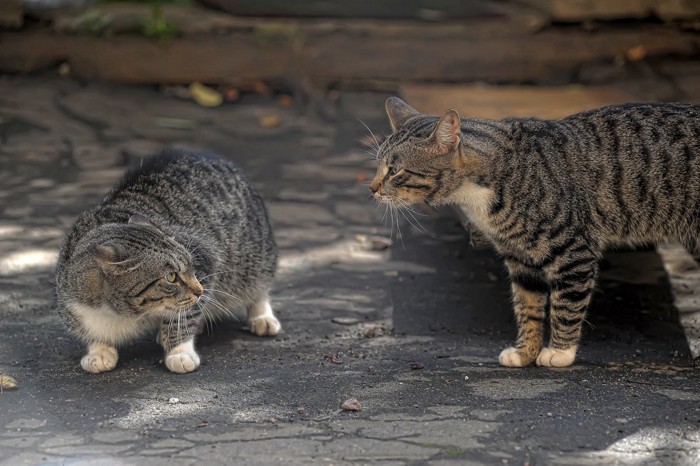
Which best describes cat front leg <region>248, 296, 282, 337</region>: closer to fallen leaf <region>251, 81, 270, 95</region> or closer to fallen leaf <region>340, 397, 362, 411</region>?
fallen leaf <region>340, 397, 362, 411</region>

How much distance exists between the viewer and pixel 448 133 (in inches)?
207

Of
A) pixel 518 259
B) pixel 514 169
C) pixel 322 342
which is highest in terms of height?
pixel 514 169

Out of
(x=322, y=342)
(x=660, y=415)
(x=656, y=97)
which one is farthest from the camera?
(x=656, y=97)

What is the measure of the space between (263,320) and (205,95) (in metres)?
4.53

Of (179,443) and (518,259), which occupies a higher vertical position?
(518,259)

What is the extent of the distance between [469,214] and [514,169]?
0.35 m

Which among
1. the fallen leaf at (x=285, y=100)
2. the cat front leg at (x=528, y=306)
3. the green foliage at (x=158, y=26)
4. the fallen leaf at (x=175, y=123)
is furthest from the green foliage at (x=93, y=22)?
the cat front leg at (x=528, y=306)

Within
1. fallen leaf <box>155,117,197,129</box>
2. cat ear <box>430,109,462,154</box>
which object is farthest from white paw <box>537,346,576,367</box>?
fallen leaf <box>155,117,197,129</box>

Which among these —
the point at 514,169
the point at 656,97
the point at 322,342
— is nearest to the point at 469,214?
the point at 514,169

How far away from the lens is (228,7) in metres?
10.2

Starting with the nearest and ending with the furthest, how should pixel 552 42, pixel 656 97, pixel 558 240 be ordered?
pixel 558 240, pixel 656 97, pixel 552 42

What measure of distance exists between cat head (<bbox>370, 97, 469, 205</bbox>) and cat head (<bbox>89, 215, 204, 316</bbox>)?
44.9 inches

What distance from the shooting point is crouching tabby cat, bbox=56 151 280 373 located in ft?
17.0

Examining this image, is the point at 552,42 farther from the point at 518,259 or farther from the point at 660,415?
the point at 660,415
